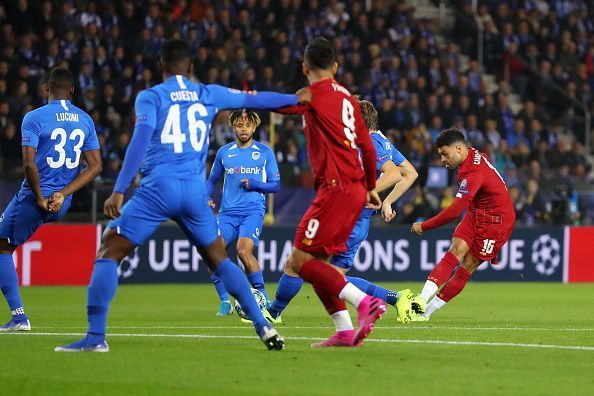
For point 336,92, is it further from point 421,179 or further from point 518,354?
point 421,179

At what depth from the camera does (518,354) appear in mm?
9180

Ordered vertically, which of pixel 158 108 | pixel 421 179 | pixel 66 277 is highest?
pixel 158 108

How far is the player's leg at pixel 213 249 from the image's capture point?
888 centimetres

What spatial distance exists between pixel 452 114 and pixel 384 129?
2.39 m

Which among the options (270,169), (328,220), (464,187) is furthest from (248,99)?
(270,169)

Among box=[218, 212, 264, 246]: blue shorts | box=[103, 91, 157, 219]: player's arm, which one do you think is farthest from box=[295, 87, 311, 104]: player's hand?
box=[218, 212, 264, 246]: blue shorts

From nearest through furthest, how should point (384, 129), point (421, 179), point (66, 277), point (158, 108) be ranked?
point (158, 108) < point (66, 277) < point (421, 179) < point (384, 129)

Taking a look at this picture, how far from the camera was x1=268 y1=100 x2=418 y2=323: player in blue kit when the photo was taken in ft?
39.0

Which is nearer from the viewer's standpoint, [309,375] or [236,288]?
[309,375]

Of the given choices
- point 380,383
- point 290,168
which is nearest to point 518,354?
point 380,383

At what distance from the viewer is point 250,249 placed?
44.9ft

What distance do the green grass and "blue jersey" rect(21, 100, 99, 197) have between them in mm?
1461

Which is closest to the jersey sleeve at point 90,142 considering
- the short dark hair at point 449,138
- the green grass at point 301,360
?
the green grass at point 301,360

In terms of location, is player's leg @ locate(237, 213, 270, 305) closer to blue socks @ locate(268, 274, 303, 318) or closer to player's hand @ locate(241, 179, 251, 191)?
player's hand @ locate(241, 179, 251, 191)
